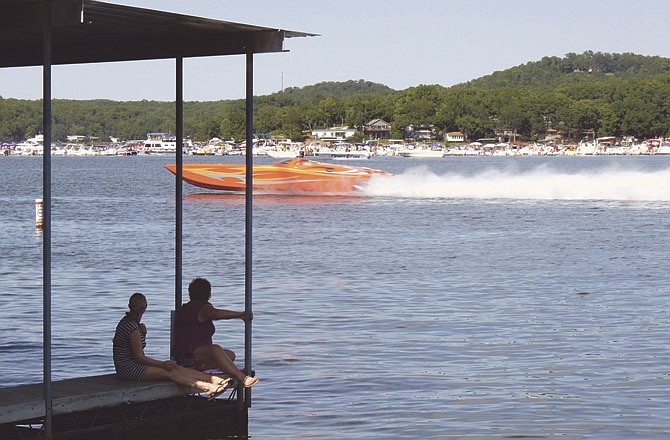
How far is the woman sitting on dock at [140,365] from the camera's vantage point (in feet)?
33.7

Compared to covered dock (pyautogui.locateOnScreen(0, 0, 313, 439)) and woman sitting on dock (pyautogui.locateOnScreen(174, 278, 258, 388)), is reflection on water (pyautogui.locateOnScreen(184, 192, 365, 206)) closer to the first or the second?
covered dock (pyautogui.locateOnScreen(0, 0, 313, 439))

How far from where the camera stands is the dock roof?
904 cm

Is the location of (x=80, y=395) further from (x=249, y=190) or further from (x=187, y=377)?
(x=249, y=190)

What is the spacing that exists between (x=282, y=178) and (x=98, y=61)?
181ft

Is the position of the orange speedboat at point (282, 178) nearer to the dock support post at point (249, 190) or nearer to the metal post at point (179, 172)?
the metal post at point (179, 172)

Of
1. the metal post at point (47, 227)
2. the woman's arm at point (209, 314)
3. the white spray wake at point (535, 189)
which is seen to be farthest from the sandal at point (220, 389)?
the white spray wake at point (535, 189)

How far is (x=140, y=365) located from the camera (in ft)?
33.7

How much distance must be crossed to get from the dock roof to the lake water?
3.79 m

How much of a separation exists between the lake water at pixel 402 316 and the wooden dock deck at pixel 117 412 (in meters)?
0.91

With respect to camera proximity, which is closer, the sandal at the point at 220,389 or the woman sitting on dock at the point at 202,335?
the sandal at the point at 220,389

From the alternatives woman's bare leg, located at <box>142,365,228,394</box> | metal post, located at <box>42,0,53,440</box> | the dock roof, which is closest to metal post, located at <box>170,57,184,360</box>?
the dock roof

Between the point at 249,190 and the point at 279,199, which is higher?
the point at 249,190

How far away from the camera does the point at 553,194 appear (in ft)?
234

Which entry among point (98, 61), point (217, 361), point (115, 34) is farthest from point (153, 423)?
point (98, 61)
